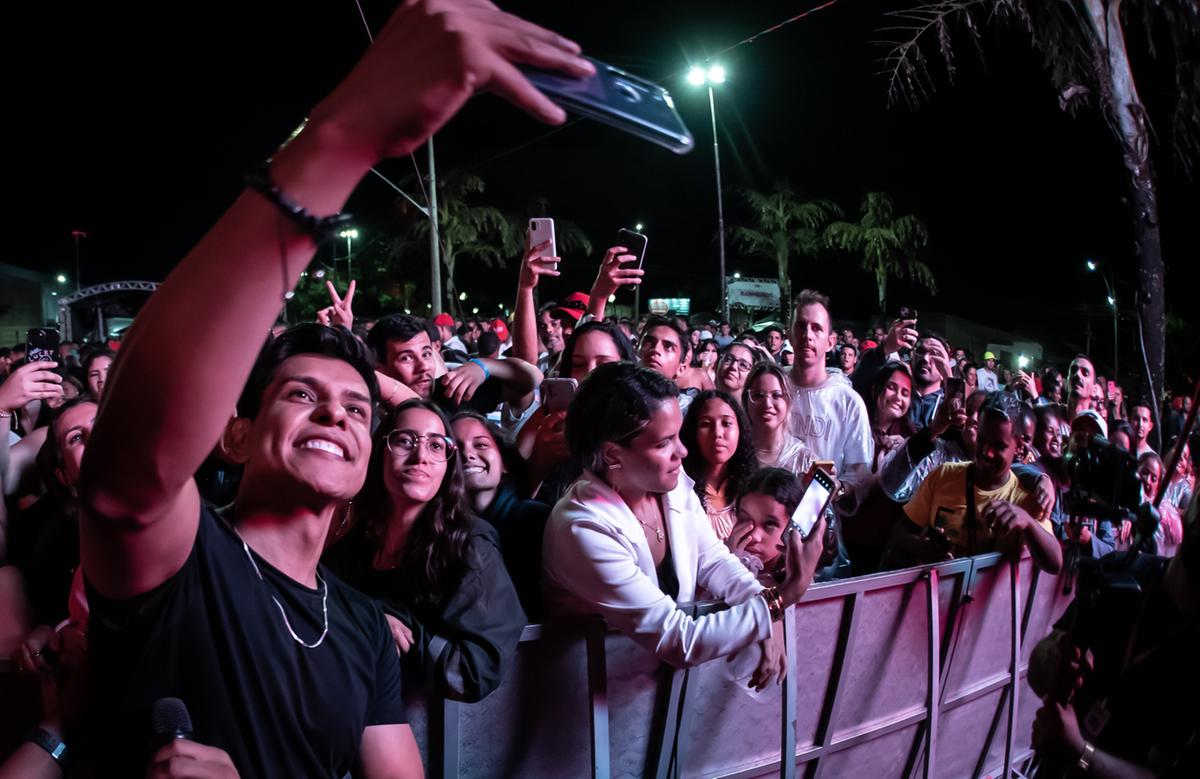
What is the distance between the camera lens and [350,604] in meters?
1.76

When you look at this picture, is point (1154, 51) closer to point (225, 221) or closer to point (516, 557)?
point (516, 557)

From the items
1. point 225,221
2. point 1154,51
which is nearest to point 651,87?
point 225,221

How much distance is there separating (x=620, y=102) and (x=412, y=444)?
79.1 inches

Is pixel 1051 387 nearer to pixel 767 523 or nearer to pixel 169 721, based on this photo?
pixel 767 523

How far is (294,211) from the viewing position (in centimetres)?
93

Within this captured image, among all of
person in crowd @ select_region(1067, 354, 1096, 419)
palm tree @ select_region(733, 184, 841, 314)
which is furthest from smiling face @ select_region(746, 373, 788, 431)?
palm tree @ select_region(733, 184, 841, 314)

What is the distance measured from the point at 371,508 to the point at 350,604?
1.17 m

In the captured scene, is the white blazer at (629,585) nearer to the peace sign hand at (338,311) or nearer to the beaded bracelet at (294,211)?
the beaded bracelet at (294,211)

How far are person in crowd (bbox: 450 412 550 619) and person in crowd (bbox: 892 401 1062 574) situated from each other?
7.78 feet

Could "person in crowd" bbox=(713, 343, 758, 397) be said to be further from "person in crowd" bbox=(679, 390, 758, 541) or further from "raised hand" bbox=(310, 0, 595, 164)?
"raised hand" bbox=(310, 0, 595, 164)

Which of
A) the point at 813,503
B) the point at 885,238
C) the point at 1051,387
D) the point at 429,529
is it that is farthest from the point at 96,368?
the point at 885,238

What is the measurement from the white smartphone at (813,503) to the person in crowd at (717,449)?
3.54 ft

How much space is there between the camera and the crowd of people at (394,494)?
0.96 m

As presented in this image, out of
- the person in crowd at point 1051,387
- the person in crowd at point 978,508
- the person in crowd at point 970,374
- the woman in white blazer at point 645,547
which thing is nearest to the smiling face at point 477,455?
the woman in white blazer at point 645,547
